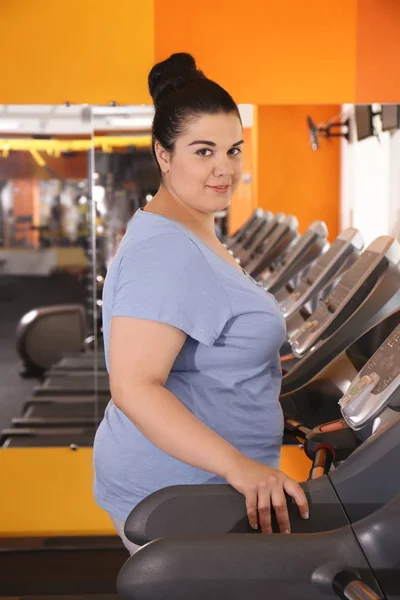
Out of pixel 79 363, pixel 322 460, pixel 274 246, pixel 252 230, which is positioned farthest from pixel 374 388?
pixel 274 246

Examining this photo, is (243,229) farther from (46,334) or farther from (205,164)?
(205,164)

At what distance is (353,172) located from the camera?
411 centimetres

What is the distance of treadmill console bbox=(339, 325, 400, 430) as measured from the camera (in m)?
1.83

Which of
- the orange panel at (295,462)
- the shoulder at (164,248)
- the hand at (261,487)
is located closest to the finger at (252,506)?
the hand at (261,487)

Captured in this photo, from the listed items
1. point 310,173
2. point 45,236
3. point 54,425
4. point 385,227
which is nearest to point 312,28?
point 310,173

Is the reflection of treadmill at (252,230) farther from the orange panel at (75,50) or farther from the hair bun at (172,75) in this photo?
the hair bun at (172,75)

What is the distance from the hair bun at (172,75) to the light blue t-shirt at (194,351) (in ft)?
1.03

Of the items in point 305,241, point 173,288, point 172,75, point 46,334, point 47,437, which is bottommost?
point 47,437

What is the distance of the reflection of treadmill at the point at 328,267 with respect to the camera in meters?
3.43

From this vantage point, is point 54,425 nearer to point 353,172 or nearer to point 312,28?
point 353,172

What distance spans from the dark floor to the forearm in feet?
9.31

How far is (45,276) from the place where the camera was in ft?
14.1

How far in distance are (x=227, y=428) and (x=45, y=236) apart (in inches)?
108

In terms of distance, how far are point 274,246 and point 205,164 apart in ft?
10.1
